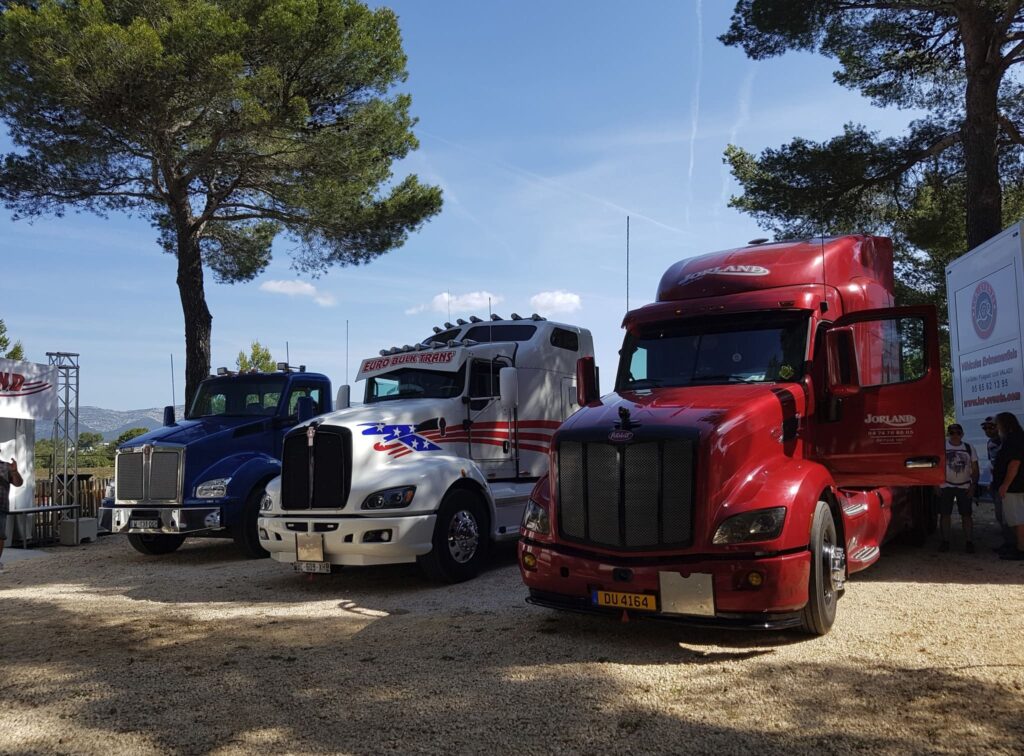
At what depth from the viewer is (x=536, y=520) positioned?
6.27 meters

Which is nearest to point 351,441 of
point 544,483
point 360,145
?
point 544,483

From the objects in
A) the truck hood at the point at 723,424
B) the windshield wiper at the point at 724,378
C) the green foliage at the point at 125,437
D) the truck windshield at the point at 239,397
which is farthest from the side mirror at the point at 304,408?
the windshield wiper at the point at 724,378

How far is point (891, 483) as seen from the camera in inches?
257

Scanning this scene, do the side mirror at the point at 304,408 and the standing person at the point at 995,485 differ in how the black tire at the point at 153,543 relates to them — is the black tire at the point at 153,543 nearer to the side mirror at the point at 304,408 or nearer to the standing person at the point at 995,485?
the side mirror at the point at 304,408

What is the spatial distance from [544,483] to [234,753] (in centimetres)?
313

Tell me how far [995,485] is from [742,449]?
16.6 ft

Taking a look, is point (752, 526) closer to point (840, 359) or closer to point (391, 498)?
point (840, 359)

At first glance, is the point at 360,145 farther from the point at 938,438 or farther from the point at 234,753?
the point at 234,753

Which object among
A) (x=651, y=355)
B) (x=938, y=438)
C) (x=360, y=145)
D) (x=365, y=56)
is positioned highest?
(x=365, y=56)

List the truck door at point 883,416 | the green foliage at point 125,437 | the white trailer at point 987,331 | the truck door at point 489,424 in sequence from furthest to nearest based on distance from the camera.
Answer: the green foliage at point 125,437
the truck door at point 489,424
the white trailer at point 987,331
the truck door at point 883,416

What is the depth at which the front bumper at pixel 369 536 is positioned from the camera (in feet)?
26.3

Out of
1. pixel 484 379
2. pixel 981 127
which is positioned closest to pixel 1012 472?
pixel 484 379

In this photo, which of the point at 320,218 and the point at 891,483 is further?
the point at 320,218

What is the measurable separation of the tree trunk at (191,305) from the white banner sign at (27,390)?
2901 millimetres
